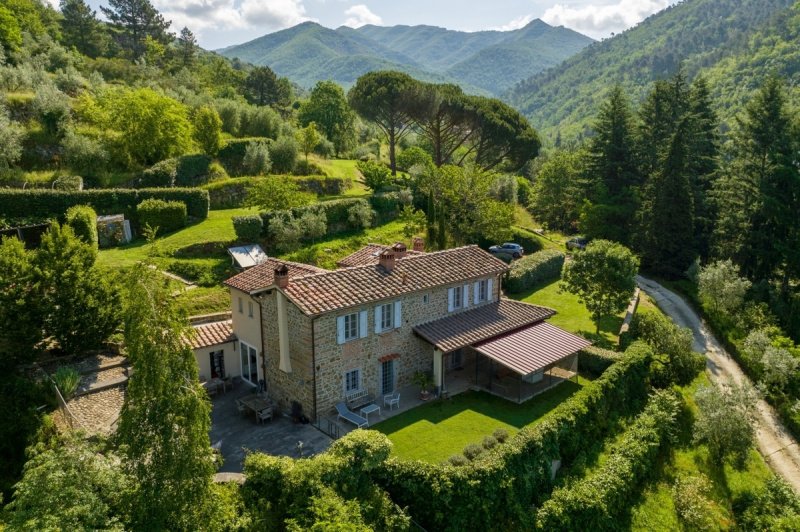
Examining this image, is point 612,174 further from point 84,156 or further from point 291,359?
point 84,156

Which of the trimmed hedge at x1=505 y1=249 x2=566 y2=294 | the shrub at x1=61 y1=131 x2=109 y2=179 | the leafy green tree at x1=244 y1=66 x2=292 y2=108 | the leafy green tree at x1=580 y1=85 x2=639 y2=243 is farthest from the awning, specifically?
the leafy green tree at x1=244 y1=66 x2=292 y2=108

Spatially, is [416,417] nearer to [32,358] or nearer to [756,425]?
[32,358]

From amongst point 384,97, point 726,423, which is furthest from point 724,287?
point 384,97

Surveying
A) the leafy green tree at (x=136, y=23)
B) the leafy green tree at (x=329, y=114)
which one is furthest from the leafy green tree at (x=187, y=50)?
the leafy green tree at (x=329, y=114)

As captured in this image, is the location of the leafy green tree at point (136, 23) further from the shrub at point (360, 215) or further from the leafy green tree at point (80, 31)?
the shrub at point (360, 215)

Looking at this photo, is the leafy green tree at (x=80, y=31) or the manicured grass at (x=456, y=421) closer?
the manicured grass at (x=456, y=421)

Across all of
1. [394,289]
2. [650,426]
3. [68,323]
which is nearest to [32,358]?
[68,323]
